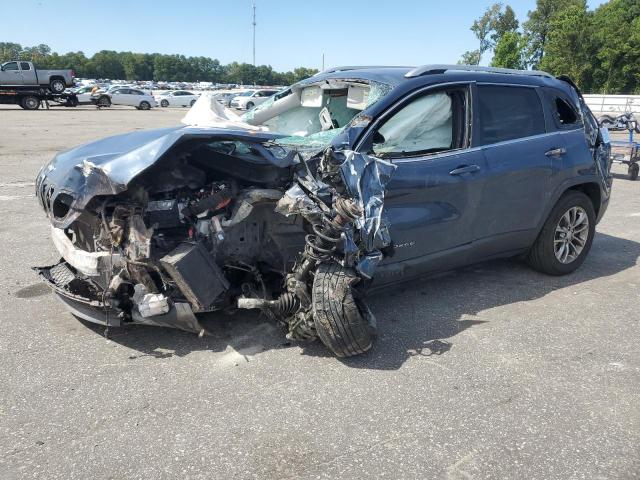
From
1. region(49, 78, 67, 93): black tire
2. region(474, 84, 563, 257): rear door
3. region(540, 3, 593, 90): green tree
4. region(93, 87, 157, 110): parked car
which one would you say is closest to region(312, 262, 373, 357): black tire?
region(474, 84, 563, 257): rear door

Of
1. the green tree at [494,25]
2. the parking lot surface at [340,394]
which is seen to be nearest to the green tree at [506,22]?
the green tree at [494,25]

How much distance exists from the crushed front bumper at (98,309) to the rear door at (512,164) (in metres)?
2.41

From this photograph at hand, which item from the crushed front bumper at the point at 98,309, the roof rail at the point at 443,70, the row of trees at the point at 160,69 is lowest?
the crushed front bumper at the point at 98,309

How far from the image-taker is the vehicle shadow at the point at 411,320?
3545 mm

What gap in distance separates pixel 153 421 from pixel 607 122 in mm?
10782

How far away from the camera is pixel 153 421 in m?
2.77

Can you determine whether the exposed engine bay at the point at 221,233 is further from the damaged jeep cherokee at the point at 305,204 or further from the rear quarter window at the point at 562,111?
the rear quarter window at the point at 562,111

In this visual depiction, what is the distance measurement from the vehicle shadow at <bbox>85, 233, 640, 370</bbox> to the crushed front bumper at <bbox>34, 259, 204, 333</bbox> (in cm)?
22

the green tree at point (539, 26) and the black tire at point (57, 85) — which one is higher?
the green tree at point (539, 26)

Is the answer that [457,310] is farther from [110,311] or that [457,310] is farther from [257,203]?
[110,311]

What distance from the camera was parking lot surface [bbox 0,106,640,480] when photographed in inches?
98.7

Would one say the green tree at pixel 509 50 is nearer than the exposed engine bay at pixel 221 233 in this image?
No

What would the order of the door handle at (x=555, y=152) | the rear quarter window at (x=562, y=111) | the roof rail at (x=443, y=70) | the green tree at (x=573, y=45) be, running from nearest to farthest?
the roof rail at (x=443, y=70)
the door handle at (x=555, y=152)
the rear quarter window at (x=562, y=111)
the green tree at (x=573, y=45)

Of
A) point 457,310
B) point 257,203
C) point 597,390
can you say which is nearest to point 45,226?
point 257,203
